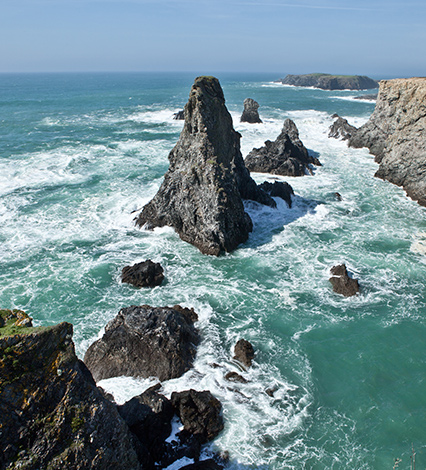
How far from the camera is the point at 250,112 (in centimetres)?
8056

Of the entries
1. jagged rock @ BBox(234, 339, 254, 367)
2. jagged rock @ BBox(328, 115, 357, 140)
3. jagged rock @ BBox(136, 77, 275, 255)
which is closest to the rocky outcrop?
jagged rock @ BBox(328, 115, 357, 140)

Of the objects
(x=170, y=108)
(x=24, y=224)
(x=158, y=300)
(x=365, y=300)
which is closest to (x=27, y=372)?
(x=158, y=300)

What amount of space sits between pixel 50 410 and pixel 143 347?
858 cm

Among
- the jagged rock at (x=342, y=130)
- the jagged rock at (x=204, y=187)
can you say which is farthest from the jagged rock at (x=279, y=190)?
the jagged rock at (x=342, y=130)

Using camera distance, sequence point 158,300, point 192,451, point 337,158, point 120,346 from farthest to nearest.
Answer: point 337,158, point 158,300, point 120,346, point 192,451

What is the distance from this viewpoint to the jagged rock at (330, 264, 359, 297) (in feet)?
77.9

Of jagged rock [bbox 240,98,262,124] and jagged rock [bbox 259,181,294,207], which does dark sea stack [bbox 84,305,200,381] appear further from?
jagged rock [bbox 240,98,262,124]

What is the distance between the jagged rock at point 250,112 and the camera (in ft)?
262

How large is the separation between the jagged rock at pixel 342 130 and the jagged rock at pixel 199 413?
63.9m

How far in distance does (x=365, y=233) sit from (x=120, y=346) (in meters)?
24.3

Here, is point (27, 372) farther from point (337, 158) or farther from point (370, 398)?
point (337, 158)

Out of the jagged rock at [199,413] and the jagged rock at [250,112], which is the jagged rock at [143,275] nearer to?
the jagged rock at [199,413]

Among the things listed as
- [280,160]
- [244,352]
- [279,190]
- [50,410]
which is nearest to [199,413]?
[244,352]

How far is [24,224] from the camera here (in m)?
33.8
